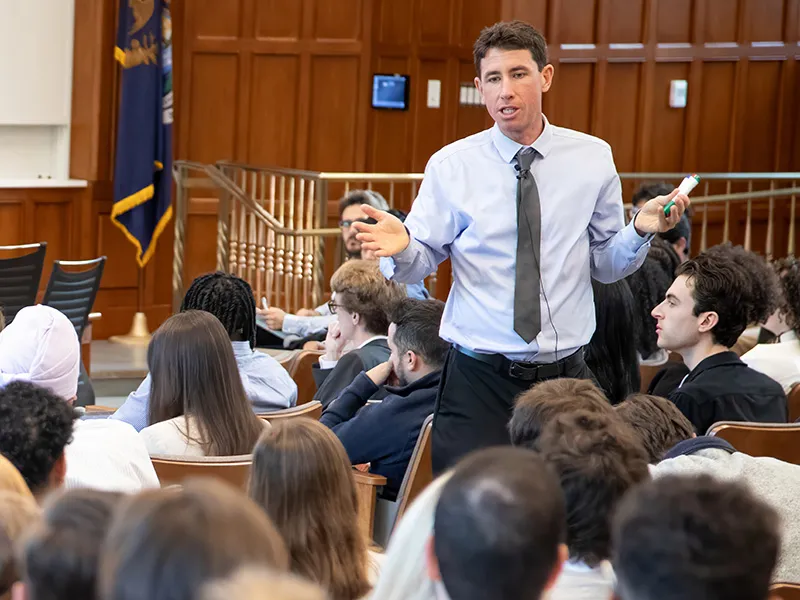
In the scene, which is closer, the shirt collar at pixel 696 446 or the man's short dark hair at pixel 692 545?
the man's short dark hair at pixel 692 545

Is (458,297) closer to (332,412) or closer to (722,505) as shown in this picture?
(332,412)

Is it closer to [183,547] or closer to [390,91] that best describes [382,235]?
[183,547]

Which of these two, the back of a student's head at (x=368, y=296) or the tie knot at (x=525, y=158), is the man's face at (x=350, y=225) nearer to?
the back of a student's head at (x=368, y=296)

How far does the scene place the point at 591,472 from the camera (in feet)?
6.02

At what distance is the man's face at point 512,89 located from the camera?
2967 millimetres

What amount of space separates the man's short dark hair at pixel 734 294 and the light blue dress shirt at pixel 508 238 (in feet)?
1.83

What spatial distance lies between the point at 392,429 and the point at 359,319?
80 centimetres

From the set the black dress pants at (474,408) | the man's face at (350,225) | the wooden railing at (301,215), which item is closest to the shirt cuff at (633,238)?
the black dress pants at (474,408)

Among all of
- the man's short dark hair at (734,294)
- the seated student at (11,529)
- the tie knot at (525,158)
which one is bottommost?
the seated student at (11,529)

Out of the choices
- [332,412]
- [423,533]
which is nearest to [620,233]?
[332,412]

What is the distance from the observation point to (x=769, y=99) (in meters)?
9.56

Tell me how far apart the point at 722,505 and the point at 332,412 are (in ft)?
7.74

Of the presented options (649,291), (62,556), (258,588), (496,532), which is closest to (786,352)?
(649,291)

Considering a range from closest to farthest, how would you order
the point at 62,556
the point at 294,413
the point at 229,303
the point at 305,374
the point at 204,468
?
the point at 62,556
the point at 204,468
the point at 294,413
the point at 229,303
the point at 305,374
